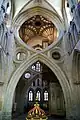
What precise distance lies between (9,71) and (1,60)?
1.45m

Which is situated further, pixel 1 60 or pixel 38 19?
pixel 38 19

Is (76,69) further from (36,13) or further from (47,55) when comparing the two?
(36,13)

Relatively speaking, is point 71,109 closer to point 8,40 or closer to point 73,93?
point 73,93

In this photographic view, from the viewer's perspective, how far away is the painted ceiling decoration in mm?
23000

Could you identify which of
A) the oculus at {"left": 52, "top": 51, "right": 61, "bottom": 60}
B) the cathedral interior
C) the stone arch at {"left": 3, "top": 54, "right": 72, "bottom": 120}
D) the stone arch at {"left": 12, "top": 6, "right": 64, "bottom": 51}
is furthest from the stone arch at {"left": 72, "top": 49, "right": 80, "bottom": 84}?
the stone arch at {"left": 12, "top": 6, "right": 64, "bottom": 51}

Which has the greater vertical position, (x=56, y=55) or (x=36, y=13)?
(x=36, y=13)

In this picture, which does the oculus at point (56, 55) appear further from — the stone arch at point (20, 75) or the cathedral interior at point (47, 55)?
the stone arch at point (20, 75)

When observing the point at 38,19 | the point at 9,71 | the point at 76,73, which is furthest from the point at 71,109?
the point at 38,19

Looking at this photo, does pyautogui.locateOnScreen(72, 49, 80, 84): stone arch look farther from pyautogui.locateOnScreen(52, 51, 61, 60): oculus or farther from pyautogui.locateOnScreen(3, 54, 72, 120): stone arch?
pyautogui.locateOnScreen(52, 51, 61, 60): oculus

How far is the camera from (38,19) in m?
22.1

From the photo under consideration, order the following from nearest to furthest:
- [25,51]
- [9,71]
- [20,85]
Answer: [9,71], [25,51], [20,85]

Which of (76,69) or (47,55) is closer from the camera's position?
(76,69)

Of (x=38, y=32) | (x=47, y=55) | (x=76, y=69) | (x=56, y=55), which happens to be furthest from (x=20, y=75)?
(x=38, y=32)

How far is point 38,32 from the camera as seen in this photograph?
2538cm
